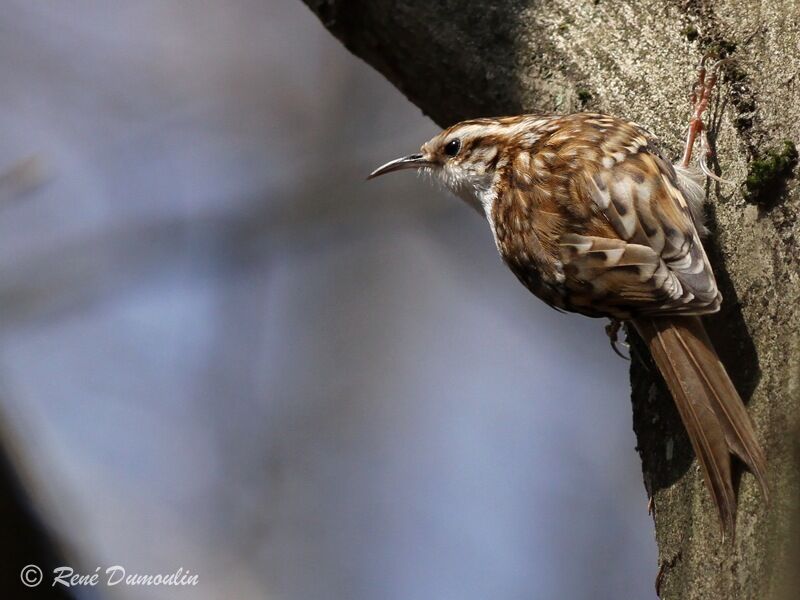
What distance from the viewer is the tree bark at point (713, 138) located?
159 cm

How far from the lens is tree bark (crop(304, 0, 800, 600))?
159 centimetres

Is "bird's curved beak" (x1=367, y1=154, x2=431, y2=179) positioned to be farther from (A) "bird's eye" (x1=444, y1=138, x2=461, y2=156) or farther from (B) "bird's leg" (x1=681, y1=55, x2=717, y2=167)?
(B) "bird's leg" (x1=681, y1=55, x2=717, y2=167)

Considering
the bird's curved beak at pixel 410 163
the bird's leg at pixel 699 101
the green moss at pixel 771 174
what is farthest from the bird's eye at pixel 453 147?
the green moss at pixel 771 174

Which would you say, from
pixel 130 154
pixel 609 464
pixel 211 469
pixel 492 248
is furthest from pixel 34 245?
pixel 609 464

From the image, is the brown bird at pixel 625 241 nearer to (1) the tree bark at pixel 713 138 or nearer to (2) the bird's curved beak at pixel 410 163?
(1) the tree bark at pixel 713 138

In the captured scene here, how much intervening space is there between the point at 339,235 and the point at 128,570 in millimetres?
2257

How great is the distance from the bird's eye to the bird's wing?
1.61 feet

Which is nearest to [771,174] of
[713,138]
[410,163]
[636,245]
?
[713,138]

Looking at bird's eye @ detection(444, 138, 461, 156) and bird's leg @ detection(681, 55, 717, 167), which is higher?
bird's leg @ detection(681, 55, 717, 167)

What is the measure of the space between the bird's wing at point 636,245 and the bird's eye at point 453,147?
1.61 feet

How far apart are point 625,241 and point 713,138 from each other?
0.27 m

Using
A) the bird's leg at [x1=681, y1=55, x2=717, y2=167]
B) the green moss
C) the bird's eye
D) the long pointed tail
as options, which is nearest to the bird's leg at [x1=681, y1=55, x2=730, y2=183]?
the bird's leg at [x1=681, y1=55, x2=717, y2=167]

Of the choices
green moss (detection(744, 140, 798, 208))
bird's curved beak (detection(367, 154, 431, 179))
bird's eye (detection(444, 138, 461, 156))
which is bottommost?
bird's curved beak (detection(367, 154, 431, 179))

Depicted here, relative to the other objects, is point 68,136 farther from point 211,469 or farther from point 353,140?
point 211,469
